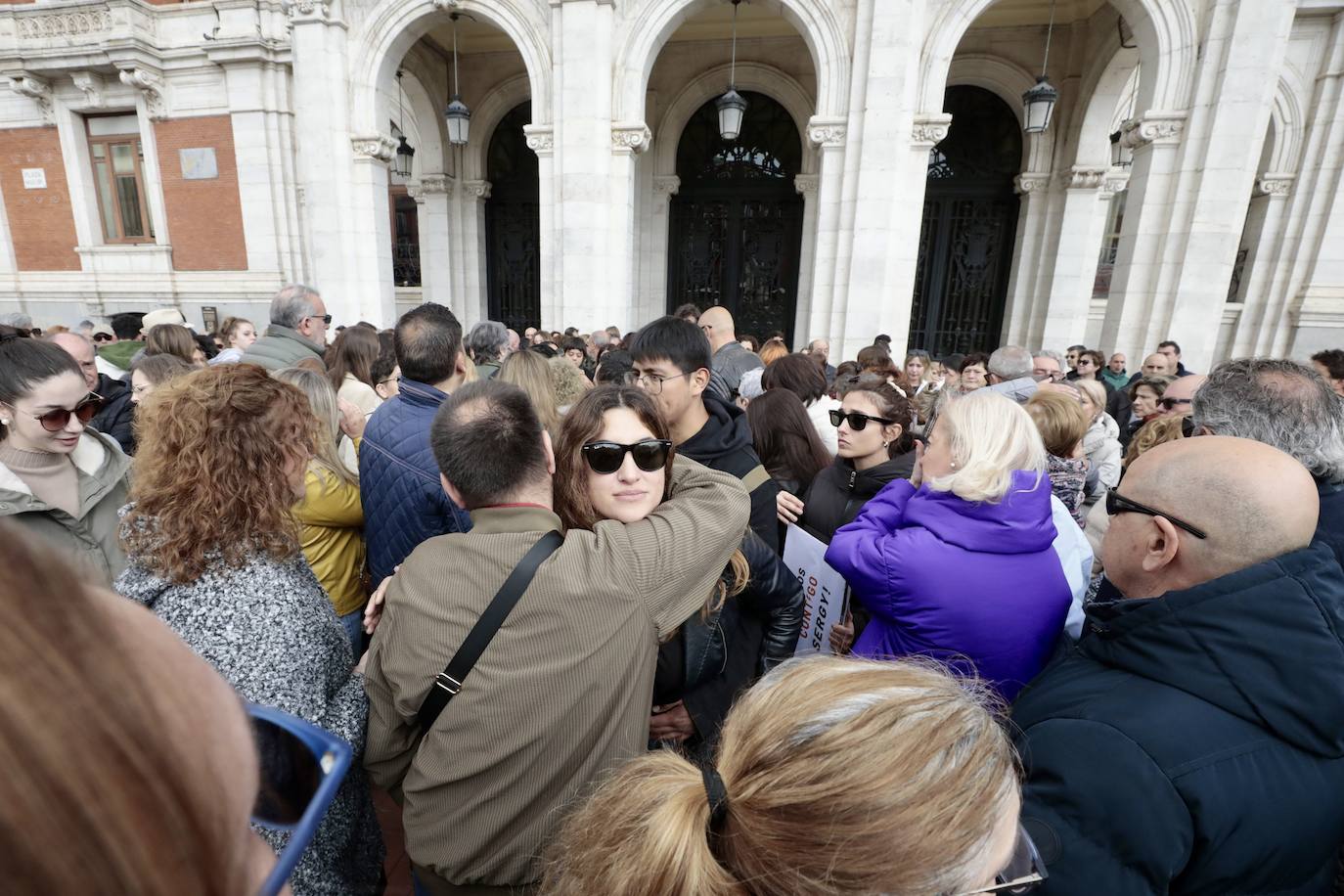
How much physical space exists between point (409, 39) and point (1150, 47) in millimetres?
10794

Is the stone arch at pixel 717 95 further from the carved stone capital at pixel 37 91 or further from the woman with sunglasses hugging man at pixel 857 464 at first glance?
the carved stone capital at pixel 37 91

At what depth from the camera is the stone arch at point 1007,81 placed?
10492mm

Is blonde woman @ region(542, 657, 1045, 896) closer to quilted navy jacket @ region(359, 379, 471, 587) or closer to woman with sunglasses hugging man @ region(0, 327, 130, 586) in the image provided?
quilted navy jacket @ region(359, 379, 471, 587)

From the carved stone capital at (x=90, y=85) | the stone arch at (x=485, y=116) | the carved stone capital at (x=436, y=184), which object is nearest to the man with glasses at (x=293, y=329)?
the carved stone capital at (x=436, y=184)

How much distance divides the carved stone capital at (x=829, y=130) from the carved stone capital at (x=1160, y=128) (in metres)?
3.78

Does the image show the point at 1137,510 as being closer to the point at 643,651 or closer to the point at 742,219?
the point at 643,651

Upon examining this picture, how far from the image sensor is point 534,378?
313 cm

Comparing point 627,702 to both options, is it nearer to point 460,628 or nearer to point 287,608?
point 460,628

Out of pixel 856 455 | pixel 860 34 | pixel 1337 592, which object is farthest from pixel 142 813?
pixel 860 34

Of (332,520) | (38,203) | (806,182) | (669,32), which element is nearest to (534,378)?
(332,520)

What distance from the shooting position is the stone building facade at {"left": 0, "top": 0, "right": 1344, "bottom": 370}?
8.12 meters

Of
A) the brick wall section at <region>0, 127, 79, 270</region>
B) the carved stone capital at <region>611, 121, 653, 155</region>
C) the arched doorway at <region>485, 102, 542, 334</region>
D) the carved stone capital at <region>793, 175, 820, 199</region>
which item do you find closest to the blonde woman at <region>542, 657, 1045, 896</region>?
the carved stone capital at <region>611, 121, 653, 155</region>

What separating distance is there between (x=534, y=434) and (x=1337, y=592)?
5.42 feet

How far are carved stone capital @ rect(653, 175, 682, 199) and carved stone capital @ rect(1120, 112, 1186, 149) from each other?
738cm
